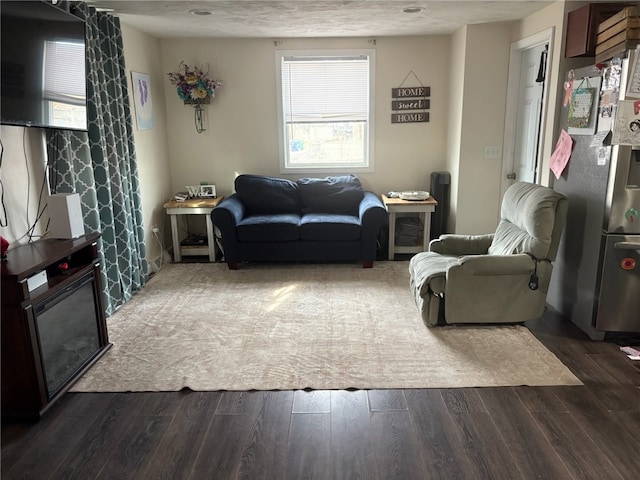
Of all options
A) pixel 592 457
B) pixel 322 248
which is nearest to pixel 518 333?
pixel 592 457

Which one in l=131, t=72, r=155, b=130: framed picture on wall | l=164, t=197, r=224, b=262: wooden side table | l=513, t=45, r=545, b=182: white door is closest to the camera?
l=513, t=45, r=545, b=182: white door

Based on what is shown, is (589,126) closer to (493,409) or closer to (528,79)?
(528,79)

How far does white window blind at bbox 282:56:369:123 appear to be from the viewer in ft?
16.6

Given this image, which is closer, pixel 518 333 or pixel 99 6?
pixel 518 333

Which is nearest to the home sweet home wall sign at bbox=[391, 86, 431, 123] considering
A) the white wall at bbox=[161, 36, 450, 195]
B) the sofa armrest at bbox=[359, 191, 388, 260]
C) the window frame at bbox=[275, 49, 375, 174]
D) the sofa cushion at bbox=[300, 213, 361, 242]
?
the white wall at bbox=[161, 36, 450, 195]

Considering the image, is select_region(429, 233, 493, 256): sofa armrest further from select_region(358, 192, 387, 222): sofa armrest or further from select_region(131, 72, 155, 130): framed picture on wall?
select_region(131, 72, 155, 130): framed picture on wall

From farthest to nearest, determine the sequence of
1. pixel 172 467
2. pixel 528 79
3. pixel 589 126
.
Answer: pixel 528 79, pixel 589 126, pixel 172 467

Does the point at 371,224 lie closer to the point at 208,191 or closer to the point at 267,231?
the point at 267,231

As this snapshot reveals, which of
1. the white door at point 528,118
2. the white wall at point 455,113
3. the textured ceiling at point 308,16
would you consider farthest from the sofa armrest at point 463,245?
the textured ceiling at point 308,16

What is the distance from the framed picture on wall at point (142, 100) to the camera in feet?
14.1

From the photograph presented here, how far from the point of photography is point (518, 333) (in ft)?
10.3

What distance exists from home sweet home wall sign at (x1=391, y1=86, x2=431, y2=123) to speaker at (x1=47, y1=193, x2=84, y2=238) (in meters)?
3.47

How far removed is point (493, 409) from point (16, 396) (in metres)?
2.36

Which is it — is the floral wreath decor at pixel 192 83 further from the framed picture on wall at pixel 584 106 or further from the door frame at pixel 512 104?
the framed picture on wall at pixel 584 106
